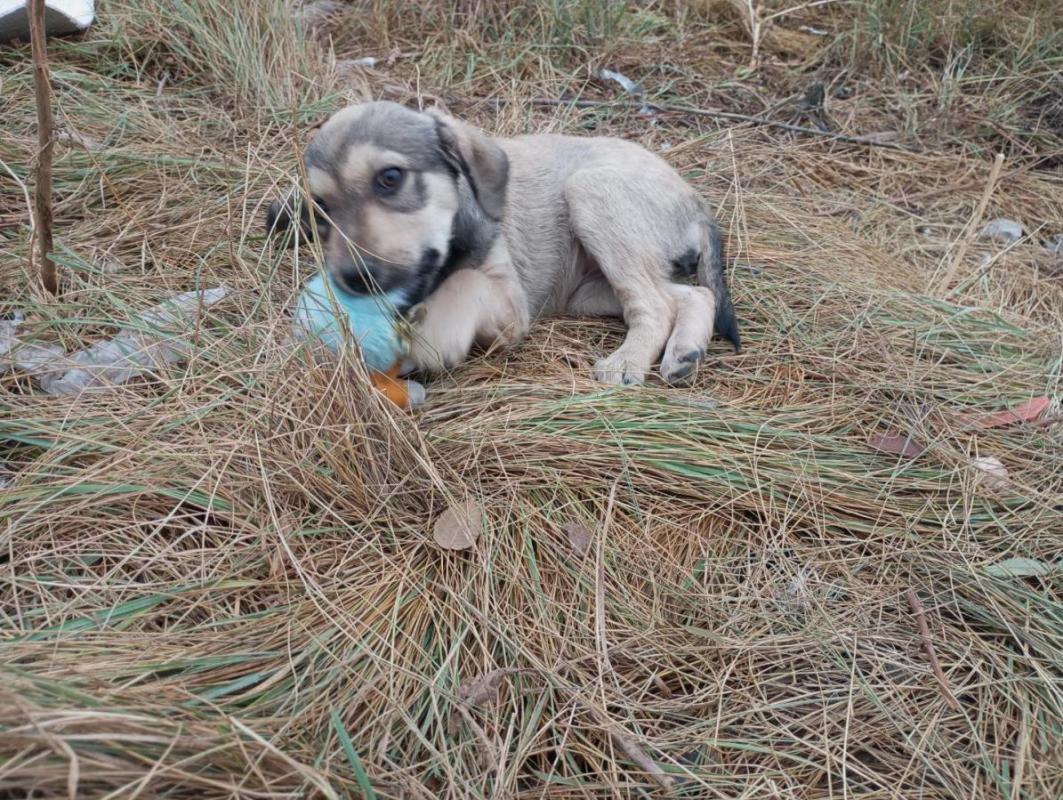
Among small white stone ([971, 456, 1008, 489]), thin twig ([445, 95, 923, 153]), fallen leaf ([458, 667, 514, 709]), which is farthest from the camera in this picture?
thin twig ([445, 95, 923, 153])

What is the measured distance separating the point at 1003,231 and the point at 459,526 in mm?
3895

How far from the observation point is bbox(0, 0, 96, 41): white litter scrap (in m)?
4.57

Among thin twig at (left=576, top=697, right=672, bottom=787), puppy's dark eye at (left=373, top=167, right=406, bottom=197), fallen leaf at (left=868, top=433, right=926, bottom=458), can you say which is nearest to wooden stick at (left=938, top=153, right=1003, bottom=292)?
fallen leaf at (left=868, top=433, right=926, bottom=458)

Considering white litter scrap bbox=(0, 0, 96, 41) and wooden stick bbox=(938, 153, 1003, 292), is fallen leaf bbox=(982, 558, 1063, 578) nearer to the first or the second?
wooden stick bbox=(938, 153, 1003, 292)

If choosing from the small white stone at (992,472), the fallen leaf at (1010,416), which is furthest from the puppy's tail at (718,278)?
the small white stone at (992,472)

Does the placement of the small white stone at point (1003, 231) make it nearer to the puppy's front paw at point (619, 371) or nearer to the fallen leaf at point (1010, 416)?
the fallen leaf at point (1010, 416)

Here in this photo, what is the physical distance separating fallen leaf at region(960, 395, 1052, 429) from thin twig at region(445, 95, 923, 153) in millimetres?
2660

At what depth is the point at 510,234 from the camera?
387 centimetres

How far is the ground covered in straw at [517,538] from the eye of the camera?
207cm

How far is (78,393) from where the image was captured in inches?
116

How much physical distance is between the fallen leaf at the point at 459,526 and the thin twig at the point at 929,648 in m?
1.28

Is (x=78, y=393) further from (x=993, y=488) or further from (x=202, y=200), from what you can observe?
(x=993, y=488)

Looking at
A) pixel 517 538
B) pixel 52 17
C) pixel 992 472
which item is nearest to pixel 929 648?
pixel 992 472

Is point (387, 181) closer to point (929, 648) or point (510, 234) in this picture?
point (510, 234)
